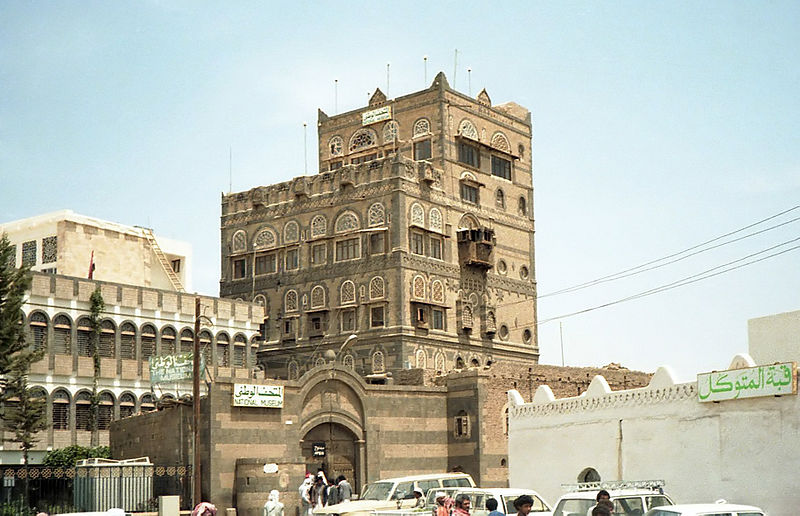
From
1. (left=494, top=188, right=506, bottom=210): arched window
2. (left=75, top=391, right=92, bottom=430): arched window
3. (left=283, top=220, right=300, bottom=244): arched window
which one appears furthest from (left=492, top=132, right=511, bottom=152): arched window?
(left=75, top=391, right=92, bottom=430): arched window

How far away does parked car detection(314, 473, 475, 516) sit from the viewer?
28.2 m

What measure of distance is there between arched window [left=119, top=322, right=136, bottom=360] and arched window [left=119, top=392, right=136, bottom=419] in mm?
1877

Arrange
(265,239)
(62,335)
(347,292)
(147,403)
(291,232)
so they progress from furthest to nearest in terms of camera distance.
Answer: (265,239) → (291,232) → (347,292) → (147,403) → (62,335)

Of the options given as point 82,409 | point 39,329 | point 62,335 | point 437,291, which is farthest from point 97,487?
point 437,291

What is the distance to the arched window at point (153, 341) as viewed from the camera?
173 ft

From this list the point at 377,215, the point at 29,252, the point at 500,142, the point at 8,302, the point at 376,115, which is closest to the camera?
the point at 8,302

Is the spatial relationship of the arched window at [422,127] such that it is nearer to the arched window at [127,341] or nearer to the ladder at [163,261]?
the ladder at [163,261]

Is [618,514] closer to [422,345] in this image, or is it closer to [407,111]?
[422,345]

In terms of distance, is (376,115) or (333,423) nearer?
(333,423)

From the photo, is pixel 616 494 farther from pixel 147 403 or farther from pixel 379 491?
pixel 147 403

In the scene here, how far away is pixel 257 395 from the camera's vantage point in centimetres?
4122

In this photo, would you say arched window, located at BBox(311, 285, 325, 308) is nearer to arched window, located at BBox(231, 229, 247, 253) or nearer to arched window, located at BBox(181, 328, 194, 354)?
arched window, located at BBox(231, 229, 247, 253)

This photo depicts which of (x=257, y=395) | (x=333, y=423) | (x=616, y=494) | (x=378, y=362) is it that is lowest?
(x=616, y=494)

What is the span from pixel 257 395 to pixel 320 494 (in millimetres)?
5475
